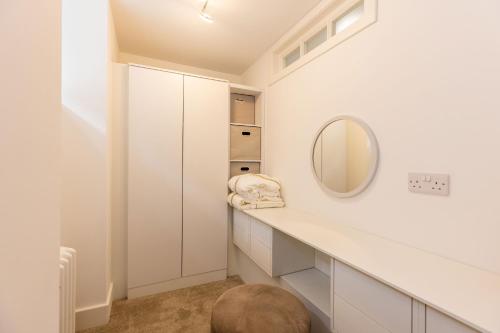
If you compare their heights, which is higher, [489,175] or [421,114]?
[421,114]

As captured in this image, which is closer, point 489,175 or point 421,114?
point 489,175

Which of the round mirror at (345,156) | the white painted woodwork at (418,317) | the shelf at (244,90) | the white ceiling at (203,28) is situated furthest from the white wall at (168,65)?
the white painted woodwork at (418,317)

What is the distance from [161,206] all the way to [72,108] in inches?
42.8

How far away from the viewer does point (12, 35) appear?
0.43 meters

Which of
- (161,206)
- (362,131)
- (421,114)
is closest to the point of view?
(421,114)

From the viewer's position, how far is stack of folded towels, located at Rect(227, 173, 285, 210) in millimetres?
2113

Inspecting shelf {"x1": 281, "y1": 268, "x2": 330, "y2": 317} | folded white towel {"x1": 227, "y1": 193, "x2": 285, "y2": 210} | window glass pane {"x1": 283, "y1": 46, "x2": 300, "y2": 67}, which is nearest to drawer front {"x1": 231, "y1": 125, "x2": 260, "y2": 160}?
folded white towel {"x1": 227, "y1": 193, "x2": 285, "y2": 210}

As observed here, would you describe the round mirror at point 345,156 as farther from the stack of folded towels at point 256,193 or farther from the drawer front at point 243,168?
the drawer front at point 243,168

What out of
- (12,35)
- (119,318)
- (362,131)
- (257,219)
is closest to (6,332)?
(12,35)

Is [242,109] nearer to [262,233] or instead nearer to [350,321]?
[262,233]

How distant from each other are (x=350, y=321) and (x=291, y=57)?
2265 mm

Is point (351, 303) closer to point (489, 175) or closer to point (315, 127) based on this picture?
point (489, 175)

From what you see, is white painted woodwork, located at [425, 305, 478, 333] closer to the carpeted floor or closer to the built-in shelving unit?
the carpeted floor

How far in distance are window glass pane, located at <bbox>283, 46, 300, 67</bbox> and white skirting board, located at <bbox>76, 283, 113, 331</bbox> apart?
2.75 meters
